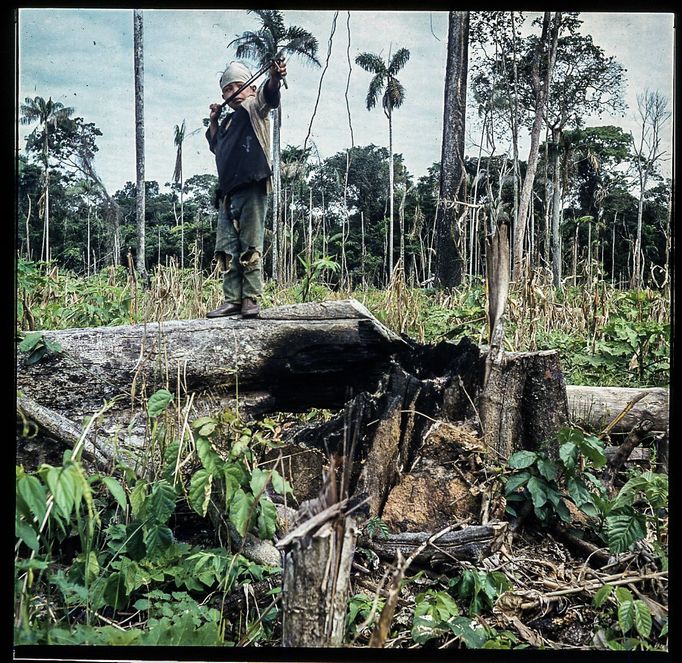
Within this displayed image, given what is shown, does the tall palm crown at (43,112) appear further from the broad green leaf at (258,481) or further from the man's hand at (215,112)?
the broad green leaf at (258,481)

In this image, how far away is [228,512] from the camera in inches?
101

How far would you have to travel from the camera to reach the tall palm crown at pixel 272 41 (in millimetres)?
2613

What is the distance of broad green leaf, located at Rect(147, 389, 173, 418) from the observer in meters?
2.58

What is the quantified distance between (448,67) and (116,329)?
169 centimetres

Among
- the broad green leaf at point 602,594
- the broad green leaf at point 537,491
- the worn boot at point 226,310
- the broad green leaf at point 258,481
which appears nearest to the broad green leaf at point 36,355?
the worn boot at point 226,310

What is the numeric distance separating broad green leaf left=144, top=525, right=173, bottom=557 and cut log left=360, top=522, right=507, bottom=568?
2.36ft

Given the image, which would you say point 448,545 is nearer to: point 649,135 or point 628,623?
point 628,623

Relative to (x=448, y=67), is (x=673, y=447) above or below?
below

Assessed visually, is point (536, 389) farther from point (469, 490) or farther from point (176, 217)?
point (176, 217)

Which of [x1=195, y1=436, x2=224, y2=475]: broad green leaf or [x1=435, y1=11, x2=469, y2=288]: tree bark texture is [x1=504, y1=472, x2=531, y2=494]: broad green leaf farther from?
[x1=195, y1=436, x2=224, y2=475]: broad green leaf

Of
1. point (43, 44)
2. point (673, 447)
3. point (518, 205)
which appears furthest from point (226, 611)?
point (43, 44)

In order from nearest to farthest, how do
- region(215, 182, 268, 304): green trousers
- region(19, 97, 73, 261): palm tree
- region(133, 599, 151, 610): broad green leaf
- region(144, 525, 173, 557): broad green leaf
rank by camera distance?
1. region(133, 599, 151, 610): broad green leaf
2. region(144, 525, 173, 557): broad green leaf
3. region(19, 97, 73, 261): palm tree
4. region(215, 182, 268, 304): green trousers

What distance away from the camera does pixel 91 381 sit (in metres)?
2.78

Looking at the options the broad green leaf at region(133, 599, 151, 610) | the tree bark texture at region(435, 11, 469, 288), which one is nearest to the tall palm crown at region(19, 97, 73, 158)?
the tree bark texture at region(435, 11, 469, 288)
